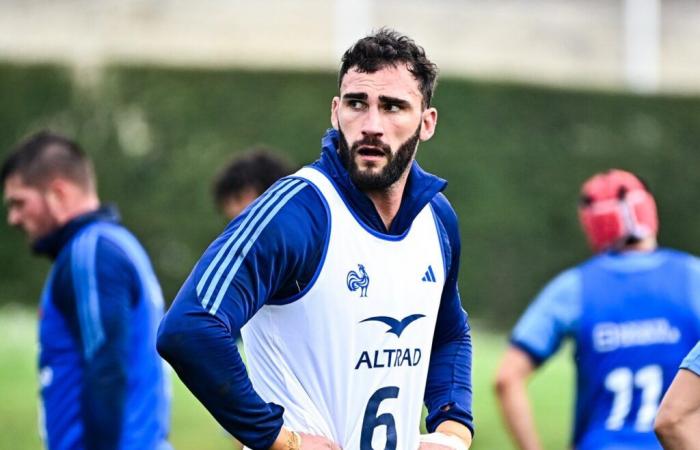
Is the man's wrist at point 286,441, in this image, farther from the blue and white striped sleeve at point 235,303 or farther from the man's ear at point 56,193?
the man's ear at point 56,193

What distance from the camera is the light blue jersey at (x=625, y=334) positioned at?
22.1 feet

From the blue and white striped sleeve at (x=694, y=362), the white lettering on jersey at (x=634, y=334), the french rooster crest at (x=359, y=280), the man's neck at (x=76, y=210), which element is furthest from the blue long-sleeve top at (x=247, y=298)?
the white lettering on jersey at (x=634, y=334)

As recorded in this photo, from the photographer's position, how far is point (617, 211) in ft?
23.3

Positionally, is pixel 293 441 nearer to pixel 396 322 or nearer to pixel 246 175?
pixel 396 322

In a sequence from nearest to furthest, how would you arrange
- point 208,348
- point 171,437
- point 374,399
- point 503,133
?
point 208,348 → point 374,399 → point 171,437 → point 503,133

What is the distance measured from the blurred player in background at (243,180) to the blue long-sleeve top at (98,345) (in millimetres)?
1192

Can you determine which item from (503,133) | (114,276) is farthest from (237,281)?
(503,133)

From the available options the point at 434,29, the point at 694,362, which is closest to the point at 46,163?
the point at 694,362

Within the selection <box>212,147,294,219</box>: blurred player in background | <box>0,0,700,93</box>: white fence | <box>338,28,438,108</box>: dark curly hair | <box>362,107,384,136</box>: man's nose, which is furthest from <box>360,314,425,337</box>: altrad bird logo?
<box>0,0,700,93</box>: white fence

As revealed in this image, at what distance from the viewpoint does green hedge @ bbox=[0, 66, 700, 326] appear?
17625 millimetres

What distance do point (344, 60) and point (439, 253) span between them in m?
0.70

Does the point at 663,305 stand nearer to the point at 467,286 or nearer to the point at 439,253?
the point at 439,253

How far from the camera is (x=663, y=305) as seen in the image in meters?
6.80

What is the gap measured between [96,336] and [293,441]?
193 centimetres
